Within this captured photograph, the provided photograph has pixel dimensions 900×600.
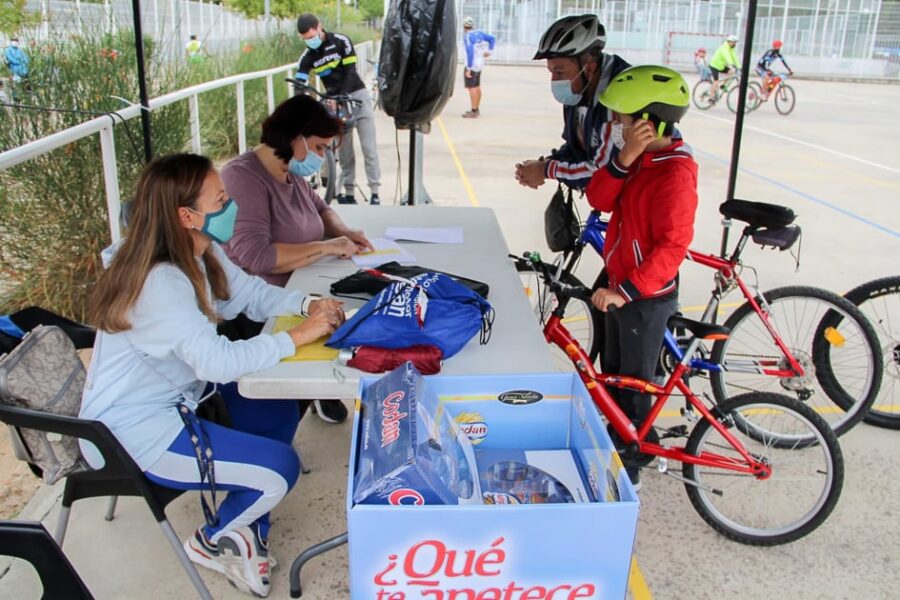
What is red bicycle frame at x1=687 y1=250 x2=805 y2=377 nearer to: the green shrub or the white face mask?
the white face mask

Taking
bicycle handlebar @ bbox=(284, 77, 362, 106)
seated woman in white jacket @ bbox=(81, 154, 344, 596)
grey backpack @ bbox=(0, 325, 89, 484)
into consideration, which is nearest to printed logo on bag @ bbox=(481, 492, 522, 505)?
seated woman in white jacket @ bbox=(81, 154, 344, 596)

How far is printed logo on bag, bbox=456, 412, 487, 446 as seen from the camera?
5.59ft

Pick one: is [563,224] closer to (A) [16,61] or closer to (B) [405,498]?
(B) [405,498]

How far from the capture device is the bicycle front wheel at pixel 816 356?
3057 mm

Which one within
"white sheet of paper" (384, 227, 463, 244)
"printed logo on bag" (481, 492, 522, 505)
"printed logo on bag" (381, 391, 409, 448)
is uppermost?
"printed logo on bag" (381, 391, 409, 448)

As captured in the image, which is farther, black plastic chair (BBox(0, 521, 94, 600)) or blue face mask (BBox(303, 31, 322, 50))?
blue face mask (BBox(303, 31, 322, 50))

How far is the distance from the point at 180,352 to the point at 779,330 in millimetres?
2514

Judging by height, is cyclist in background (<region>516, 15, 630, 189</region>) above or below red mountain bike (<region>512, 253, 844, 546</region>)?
above

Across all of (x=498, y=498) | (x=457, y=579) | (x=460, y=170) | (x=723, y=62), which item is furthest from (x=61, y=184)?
(x=723, y=62)

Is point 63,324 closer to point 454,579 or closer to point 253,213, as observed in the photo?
point 253,213

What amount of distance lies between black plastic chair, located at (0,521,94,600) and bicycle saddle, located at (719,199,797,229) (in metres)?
2.57

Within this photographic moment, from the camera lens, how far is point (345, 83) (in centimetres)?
711

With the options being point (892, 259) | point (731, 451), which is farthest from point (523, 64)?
point (731, 451)

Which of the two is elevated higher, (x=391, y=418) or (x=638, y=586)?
(x=391, y=418)
